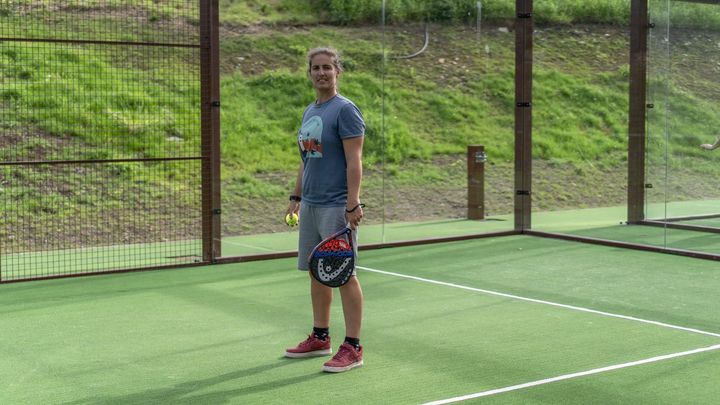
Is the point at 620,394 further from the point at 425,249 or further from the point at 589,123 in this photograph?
the point at 589,123

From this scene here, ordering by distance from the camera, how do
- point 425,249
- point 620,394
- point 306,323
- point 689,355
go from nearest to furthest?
1. point 620,394
2. point 689,355
3. point 306,323
4. point 425,249

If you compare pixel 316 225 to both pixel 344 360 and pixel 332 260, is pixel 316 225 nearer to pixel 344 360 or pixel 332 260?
pixel 332 260

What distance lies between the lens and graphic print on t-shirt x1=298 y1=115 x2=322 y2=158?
20.2 feet

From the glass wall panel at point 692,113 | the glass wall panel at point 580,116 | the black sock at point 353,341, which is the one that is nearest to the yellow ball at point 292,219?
the black sock at point 353,341

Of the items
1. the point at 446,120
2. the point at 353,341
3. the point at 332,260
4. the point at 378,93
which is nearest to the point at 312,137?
the point at 332,260

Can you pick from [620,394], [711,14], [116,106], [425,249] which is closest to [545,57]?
[711,14]

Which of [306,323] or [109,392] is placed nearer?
[109,392]

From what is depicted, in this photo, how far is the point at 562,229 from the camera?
1238 cm

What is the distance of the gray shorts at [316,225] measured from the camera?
6.15 metres

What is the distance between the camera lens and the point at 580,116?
41.6 ft

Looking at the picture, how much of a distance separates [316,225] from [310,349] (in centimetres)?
74

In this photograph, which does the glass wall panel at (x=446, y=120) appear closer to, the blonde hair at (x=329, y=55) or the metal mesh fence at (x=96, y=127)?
the metal mesh fence at (x=96, y=127)

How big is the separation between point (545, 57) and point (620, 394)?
7.36m

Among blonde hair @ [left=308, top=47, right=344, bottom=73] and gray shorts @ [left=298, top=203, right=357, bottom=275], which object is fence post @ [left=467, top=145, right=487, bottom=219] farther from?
blonde hair @ [left=308, top=47, right=344, bottom=73]
